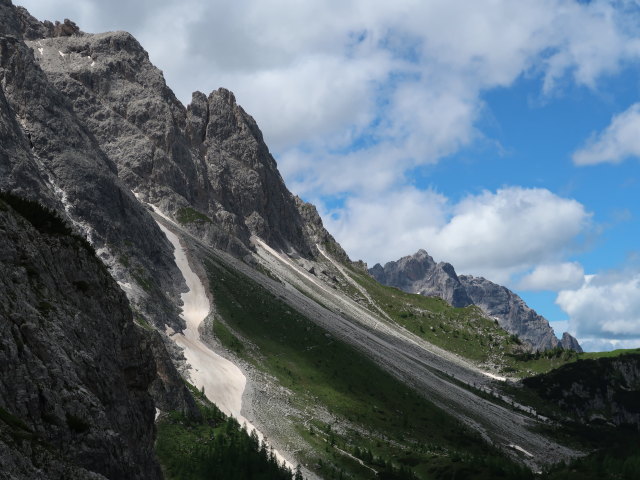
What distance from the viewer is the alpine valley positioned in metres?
29.7

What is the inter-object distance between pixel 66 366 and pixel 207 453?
3519 centimetres

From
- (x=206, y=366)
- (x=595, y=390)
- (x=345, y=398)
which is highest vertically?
(x=595, y=390)

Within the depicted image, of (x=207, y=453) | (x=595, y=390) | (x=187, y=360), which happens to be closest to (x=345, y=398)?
(x=187, y=360)

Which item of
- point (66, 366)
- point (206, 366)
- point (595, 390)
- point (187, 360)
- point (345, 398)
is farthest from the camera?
point (595, 390)

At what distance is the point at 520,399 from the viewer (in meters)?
161

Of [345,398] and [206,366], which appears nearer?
[206,366]

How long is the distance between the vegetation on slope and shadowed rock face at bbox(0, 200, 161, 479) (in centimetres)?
1926

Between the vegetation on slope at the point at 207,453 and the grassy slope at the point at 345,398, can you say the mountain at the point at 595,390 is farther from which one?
the vegetation on slope at the point at 207,453

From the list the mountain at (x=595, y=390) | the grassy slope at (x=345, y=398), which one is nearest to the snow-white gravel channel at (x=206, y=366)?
the grassy slope at (x=345, y=398)

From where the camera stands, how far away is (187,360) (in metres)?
98.1

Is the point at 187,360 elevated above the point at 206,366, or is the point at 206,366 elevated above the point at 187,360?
the point at 206,366

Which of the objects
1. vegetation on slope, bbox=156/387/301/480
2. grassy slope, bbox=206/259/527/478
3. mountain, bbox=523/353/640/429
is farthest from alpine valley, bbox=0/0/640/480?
mountain, bbox=523/353/640/429

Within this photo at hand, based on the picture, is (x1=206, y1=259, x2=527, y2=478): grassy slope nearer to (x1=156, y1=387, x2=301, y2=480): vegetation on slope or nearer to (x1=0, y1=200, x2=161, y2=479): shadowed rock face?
(x1=156, y1=387, x2=301, y2=480): vegetation on slope

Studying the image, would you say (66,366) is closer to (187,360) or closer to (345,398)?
(187,360)
